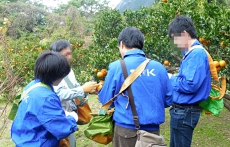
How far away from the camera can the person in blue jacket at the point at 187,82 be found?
236cm

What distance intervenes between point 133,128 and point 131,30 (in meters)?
0.82

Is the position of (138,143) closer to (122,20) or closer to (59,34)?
(122,20)

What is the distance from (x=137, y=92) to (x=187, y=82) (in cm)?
50

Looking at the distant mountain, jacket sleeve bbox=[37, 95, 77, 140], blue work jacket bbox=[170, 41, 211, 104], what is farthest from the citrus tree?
the distant mountain

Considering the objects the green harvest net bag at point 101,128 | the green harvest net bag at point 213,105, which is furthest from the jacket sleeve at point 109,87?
the green harvest net bag at point 213,105

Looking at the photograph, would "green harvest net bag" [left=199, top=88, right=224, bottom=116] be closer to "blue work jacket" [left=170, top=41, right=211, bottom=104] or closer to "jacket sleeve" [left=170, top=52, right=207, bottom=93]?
"blue work jacket" [left=170, top=41, right=211, bottom=104]

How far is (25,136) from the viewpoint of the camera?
6.20 ft

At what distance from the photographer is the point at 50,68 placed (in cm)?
191

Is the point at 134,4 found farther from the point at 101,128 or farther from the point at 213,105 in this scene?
the point at 101,128

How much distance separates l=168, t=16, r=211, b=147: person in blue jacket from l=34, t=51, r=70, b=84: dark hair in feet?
3.54

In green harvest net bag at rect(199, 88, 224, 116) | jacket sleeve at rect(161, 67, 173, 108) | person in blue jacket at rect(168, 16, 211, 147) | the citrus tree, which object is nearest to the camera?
jacket sleeve at rect(161, 67, 173, 108)

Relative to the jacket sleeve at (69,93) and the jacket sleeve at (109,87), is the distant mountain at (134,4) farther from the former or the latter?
the jacket sleeve at (109,87)

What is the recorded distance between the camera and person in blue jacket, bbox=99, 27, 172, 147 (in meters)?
2.14

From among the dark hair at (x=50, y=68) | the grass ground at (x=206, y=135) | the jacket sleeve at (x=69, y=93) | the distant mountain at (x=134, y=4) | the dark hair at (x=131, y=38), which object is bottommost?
the grass ground at (x=206, y=135)
